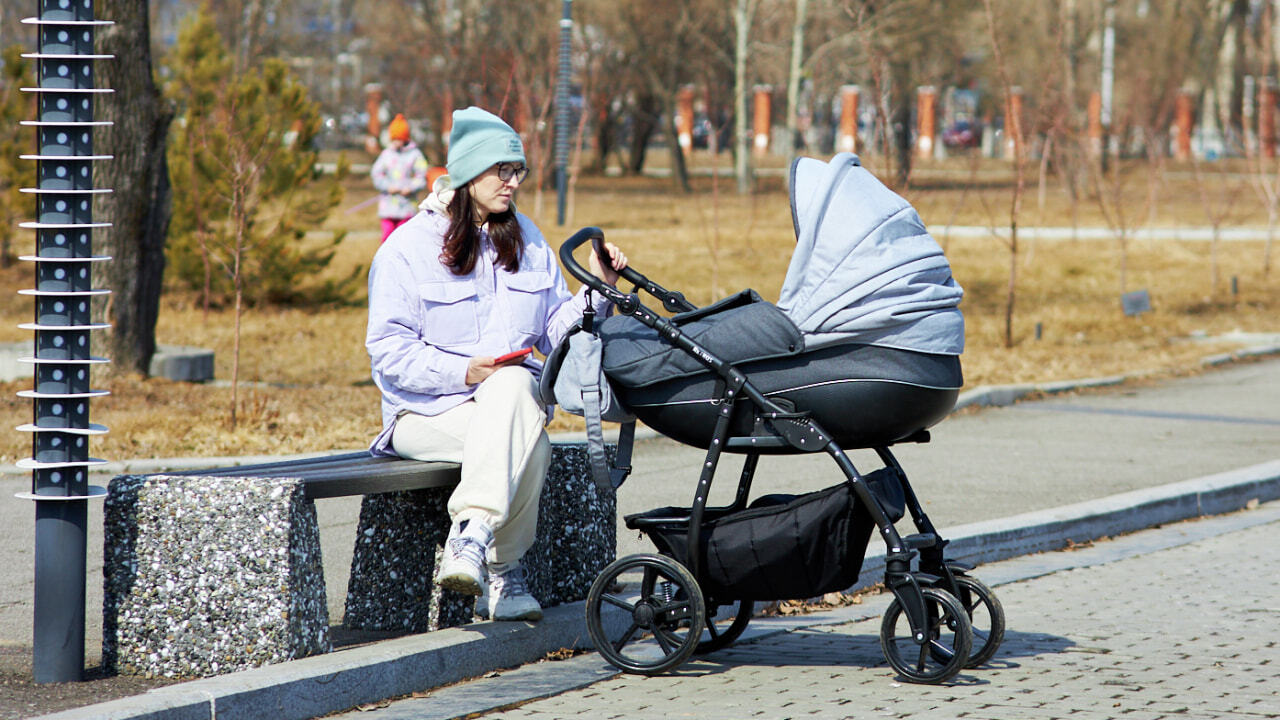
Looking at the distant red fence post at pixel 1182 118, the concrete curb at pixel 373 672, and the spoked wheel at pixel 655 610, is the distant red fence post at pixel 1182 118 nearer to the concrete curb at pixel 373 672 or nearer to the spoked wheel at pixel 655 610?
the concrete curb at pixel 373 672

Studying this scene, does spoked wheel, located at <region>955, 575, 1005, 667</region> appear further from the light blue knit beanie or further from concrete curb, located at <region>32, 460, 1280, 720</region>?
the light blue knit beanie

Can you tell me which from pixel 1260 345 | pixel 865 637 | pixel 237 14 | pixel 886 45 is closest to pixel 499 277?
pixel 865 637

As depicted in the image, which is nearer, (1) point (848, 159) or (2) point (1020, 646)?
(1) point (848, 159)

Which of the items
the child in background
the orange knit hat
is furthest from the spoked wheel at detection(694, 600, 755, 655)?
the orange knit hat

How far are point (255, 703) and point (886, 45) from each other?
1373 inches

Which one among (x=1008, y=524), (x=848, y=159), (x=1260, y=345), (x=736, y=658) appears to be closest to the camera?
(x=848, y=159)

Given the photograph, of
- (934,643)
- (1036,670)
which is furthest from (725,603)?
(1036,670)

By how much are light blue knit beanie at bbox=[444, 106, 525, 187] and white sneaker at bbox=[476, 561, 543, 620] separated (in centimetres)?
128

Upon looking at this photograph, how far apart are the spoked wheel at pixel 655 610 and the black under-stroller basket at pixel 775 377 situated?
435 millimetres

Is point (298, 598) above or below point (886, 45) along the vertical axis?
below

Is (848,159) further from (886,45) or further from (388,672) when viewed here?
(886,45)

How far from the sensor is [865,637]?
5758 mm

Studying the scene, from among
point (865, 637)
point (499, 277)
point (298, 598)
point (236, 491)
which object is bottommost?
point (865, 637)

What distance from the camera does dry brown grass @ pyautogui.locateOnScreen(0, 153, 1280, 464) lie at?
985 centimetres
